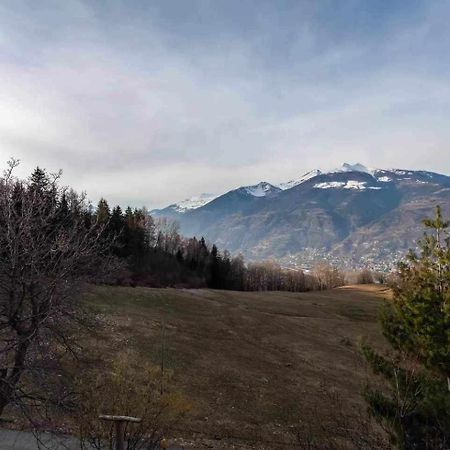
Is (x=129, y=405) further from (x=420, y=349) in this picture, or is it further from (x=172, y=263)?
(x=172, y=263)

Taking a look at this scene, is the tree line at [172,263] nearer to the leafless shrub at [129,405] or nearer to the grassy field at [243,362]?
the grassy field at [243,362]

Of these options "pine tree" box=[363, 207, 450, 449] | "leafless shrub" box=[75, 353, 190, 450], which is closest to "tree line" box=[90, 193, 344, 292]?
"leafless shrub" box=[75, 353, 190, 450]

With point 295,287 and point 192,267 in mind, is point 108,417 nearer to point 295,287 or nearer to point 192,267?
point 192,267

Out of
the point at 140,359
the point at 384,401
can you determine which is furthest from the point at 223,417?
the point at 384,401

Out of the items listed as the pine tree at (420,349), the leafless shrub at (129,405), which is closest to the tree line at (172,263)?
the leafless shrub at (129,405)

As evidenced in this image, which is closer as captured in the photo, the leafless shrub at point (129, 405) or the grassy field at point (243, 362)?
the leafless shrub at point (129, 405)

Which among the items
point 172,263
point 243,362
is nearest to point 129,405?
point 243,362

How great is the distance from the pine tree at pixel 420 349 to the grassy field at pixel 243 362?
4.60 m

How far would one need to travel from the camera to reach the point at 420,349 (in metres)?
16.7

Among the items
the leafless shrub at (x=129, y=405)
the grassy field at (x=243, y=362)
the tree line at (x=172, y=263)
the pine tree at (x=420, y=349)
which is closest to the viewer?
the leafless shrub at (x=129, y=405)

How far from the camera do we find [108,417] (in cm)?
1055

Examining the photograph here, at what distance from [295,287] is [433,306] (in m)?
150

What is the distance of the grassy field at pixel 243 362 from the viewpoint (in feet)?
82.5

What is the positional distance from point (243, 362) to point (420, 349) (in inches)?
905
